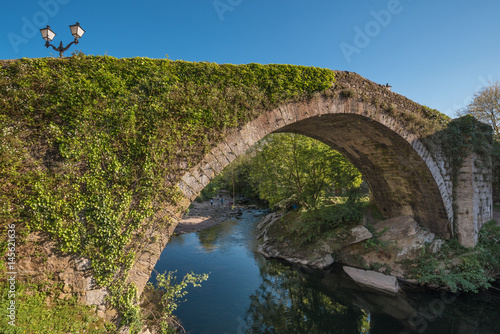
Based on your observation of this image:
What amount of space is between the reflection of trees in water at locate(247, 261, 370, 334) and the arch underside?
5292 mm

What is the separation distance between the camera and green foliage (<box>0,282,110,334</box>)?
9.14 ft

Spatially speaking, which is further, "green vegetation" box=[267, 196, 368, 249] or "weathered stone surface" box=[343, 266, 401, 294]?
Result: "green vegetation" box=[267, 196, 368, 249]

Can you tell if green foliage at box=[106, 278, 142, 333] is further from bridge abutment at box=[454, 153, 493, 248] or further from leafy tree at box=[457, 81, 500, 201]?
leafy tree at box=[457, 81, 500, 201]

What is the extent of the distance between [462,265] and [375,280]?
2.85 m

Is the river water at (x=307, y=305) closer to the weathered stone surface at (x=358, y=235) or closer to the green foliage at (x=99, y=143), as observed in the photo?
the weathered stone surface at (x=358, y=235)

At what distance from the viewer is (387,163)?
896cm

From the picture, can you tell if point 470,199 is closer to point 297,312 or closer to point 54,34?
point 297,312

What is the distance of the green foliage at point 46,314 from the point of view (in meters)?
2.79

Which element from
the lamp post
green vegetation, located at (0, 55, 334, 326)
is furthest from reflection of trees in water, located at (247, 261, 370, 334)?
the lamp post

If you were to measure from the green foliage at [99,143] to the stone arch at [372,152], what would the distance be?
41 cm

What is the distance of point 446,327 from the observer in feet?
19.1

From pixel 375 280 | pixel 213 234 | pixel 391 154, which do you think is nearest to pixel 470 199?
pixel 391 154

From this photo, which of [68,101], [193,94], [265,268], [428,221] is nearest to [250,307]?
[265,268]

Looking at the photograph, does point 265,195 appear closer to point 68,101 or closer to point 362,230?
point 362,230
